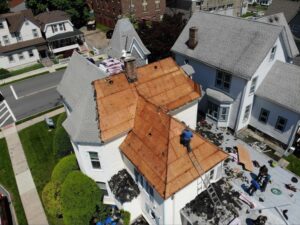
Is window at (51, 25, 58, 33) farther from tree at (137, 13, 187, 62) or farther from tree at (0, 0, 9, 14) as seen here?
tree at (137, 13, 187, 62)

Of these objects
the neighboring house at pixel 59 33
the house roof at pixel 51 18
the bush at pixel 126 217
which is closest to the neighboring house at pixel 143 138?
the bush at pixel 126 217

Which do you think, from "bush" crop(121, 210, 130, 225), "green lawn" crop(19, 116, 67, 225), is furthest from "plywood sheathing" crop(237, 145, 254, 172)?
"green lawn" crop(19, 116, 67, 225)

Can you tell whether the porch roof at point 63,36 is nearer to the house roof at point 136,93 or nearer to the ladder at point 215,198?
the house roof at point 136,93

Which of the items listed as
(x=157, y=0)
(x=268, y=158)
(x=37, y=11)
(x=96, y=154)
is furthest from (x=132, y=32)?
(x=37, y=11)

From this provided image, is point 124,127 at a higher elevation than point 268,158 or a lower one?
higher

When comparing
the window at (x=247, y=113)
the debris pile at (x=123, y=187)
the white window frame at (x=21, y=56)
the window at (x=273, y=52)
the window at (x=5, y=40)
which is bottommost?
the debris pile at (x=123, y=187)

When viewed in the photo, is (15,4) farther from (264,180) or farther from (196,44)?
(264,180)

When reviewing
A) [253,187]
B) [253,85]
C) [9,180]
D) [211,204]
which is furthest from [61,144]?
[253,85]

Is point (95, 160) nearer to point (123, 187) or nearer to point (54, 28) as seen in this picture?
point (123, 187)
